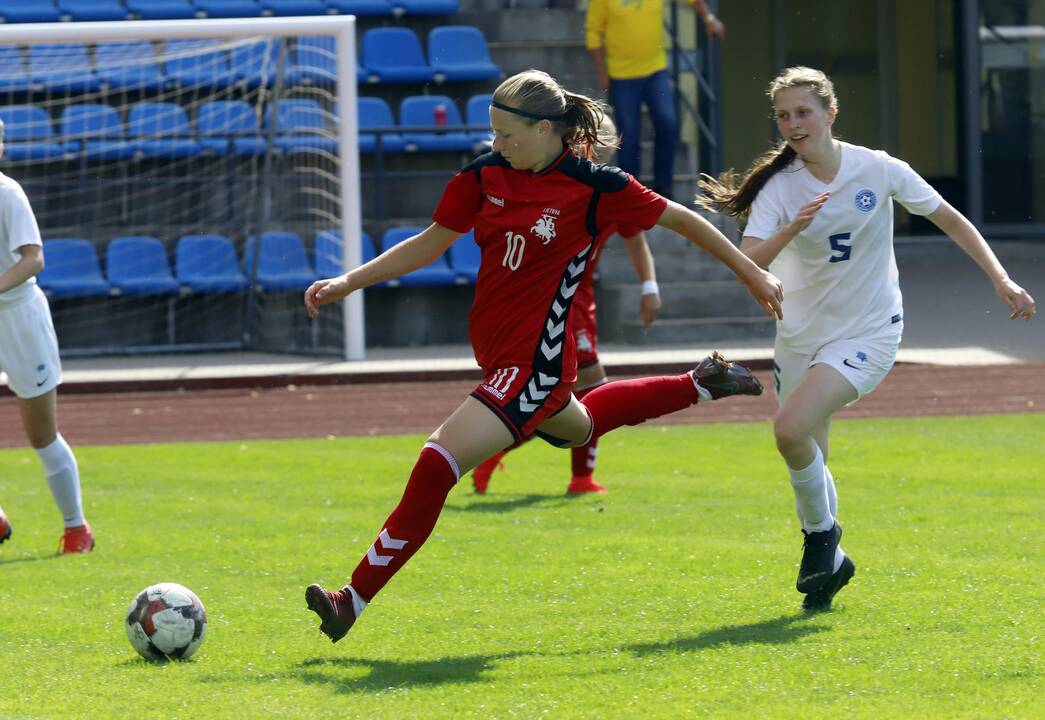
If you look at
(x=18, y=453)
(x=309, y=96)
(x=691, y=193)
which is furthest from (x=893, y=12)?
(x=18, y=453)

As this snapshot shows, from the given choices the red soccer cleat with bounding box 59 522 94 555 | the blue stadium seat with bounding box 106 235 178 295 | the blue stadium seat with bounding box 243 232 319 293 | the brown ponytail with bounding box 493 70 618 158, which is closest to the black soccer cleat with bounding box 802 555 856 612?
the brown ponytail with bounding box 493 70 618 158

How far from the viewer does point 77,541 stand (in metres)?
7.39

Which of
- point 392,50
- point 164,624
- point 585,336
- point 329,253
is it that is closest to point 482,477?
point 585,336

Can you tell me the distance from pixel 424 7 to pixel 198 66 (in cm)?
322

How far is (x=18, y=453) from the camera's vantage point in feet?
37.1

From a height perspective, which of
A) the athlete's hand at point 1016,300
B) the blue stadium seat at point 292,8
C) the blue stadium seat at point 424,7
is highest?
the blue stadium seat at point 292,8

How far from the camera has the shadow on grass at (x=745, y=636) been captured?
17.1 ft

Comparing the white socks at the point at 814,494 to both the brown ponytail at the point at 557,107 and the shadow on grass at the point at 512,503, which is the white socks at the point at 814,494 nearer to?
the brown ponytail at the point at 557,107

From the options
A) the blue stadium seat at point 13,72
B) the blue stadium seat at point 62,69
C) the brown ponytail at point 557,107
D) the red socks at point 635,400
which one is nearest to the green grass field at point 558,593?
the red socks at point 635,400

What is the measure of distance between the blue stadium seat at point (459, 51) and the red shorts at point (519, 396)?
13764 millimetres

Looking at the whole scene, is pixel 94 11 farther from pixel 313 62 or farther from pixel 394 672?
pixel 394 672

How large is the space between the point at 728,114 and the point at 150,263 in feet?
39.5

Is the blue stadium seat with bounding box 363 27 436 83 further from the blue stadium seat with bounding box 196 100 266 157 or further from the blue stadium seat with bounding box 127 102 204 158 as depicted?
the blue stadium seat with bounding box 127 102 204 158

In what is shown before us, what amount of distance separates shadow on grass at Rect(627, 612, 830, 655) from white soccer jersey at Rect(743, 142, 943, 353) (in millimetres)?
1042
